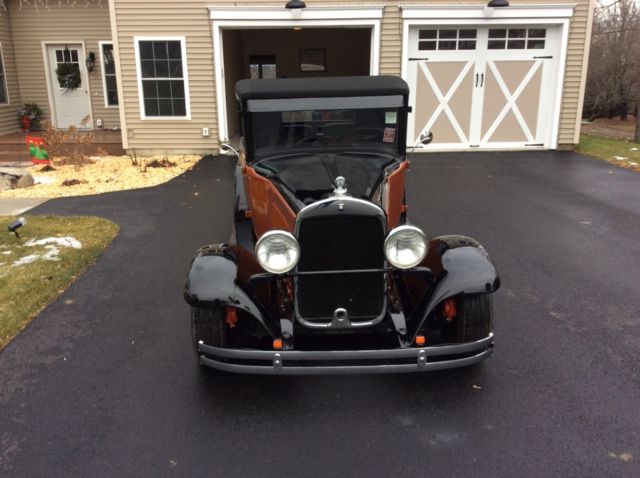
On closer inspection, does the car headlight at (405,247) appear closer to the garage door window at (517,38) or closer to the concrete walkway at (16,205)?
the concrete walkway at (16,205)

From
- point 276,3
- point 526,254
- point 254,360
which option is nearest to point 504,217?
point 526,254

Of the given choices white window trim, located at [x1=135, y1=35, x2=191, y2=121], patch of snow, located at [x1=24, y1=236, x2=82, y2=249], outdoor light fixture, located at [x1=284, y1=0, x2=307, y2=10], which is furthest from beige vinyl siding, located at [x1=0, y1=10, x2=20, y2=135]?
patch of snow, located at [x1=24, y1=236, x2=82, y2=249]

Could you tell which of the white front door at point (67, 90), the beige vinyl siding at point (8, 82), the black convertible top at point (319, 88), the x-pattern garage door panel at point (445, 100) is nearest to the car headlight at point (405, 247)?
the black convertible top at point (319, 88)

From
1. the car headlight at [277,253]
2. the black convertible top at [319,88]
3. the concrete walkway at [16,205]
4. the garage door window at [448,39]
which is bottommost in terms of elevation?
the concrete walkway at [16,205]

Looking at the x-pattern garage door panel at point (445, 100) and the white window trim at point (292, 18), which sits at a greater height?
the white window trim at point (292, 18)

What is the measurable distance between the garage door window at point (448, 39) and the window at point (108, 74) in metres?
7.58

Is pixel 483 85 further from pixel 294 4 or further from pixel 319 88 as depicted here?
pixel 319 88

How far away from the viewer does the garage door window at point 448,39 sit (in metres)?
11.1

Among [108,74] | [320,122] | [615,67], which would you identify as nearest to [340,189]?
[320,122]

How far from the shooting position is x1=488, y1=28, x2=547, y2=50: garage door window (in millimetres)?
11125

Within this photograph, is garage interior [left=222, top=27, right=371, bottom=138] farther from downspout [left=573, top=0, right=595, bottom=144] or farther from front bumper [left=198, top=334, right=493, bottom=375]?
front bumper [left=198, top=334, right=493, bottom=375]

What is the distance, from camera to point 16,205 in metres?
7.41

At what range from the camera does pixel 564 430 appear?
275 centimetres

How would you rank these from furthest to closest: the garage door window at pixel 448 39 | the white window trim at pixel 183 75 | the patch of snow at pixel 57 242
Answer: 1. the garage door window at pixel 448 39
2. the white window trim at pixel 183 75
3. the patch of snow at pixel 57 242
